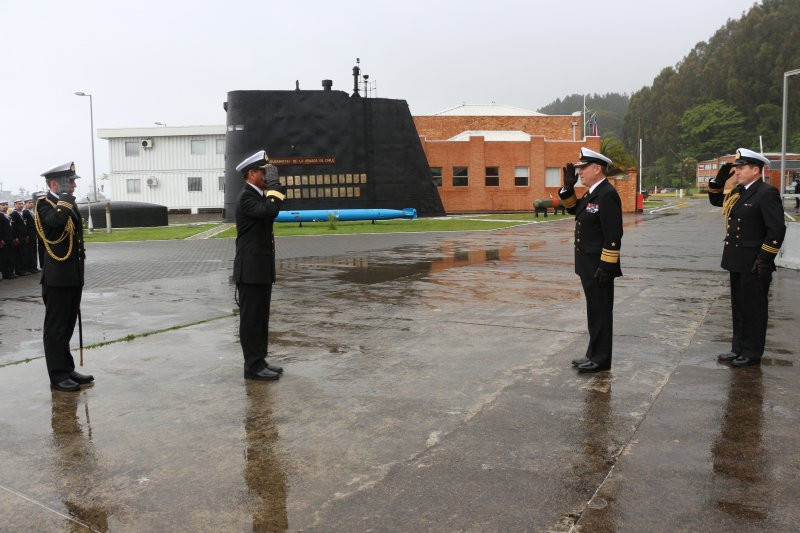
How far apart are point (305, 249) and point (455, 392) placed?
46.2ft

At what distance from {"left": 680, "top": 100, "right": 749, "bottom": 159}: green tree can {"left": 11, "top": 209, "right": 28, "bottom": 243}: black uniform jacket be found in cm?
9996

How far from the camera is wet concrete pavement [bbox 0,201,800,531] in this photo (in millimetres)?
3381

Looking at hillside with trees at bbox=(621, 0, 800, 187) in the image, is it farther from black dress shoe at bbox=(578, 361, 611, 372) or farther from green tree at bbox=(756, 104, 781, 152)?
black dress shoe at bbox=(578, 361, 611, 372)

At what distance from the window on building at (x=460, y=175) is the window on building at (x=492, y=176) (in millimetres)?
1391

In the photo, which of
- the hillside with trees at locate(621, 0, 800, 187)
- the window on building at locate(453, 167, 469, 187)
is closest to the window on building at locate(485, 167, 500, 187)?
the window on building at locate(453, 167, 469, 187)

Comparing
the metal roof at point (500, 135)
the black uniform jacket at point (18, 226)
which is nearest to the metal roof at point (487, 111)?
the metal roof at point (500, 135)

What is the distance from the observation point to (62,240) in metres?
5.76

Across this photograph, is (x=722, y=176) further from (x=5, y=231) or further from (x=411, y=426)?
(x=5, y=231)

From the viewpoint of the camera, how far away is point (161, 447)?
4242 mm

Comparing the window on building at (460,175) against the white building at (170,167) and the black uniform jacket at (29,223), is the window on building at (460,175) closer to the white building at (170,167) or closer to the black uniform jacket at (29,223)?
the white building at (170,167)

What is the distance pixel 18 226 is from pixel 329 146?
16.6 metres

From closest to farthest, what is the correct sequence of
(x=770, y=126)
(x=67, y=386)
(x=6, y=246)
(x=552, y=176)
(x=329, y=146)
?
(x=67, y=386)
(x=6, y=246)
(x=329, y=146)
(x=552, y=176)
(x=770, y=126)

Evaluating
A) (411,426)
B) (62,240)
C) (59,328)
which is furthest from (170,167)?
(411,426)

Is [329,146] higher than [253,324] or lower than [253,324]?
higher
